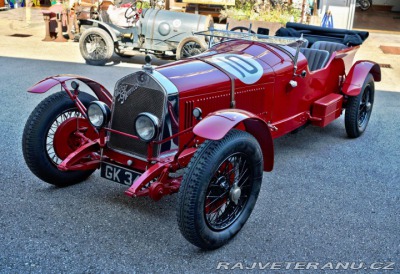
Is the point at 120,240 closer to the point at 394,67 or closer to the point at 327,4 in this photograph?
the point at 394,67

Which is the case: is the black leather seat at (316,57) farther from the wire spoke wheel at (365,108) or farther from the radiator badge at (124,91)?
the radiator badge at (124,91)

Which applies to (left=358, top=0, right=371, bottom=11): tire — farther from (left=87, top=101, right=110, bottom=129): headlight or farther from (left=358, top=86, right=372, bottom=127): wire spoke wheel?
(left=87, top=101, right=110, bottom=129): headlight

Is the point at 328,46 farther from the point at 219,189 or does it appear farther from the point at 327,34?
the point at 219,189

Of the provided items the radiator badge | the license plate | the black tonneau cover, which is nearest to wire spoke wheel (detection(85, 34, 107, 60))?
the black tonneau cover

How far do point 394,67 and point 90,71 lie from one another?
6.18m

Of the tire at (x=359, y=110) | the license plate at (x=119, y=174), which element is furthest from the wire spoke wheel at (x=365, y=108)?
the license plate at (x=119, y=174)

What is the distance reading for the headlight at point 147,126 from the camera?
3.15 metres

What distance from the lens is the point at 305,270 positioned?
2.91 meters

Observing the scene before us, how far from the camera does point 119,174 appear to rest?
3.32 meters

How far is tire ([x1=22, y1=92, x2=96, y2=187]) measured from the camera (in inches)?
140

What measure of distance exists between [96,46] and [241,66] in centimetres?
556

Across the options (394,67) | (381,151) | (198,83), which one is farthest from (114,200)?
(394,67)

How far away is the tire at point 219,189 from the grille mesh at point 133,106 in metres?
0.56

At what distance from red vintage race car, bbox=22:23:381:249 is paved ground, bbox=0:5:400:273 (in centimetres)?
20
